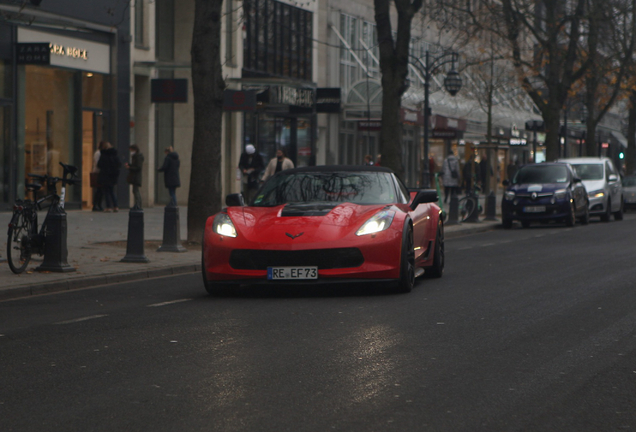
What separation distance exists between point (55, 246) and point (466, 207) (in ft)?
55.1

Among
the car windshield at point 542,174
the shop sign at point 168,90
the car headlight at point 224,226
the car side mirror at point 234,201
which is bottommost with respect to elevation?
the car headlight at point 224,226

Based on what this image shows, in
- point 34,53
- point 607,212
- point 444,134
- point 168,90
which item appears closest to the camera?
point 34,53

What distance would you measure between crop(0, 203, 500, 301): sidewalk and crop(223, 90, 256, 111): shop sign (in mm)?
8043

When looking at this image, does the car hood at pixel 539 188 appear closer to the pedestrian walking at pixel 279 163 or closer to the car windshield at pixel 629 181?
the pedestrian walking at pixel 279 163

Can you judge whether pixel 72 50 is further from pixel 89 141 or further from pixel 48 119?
pixel 89 141

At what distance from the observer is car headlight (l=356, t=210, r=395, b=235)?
1142cm

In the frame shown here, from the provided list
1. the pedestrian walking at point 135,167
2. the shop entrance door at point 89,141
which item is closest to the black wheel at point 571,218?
the pedestrian walking at point 135,167

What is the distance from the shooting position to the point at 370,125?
44.0 m

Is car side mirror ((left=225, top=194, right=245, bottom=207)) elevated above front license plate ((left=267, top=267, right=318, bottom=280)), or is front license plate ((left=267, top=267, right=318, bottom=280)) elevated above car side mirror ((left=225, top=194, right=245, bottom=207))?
car side mirror ((left=225, top=194, right=245, bottom=207))

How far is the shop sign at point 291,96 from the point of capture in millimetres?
34219

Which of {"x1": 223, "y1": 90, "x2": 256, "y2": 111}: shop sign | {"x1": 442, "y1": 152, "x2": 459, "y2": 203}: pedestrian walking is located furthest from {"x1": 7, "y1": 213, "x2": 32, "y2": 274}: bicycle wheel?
{"x1": 442, "y1": 152, "x2": 459, "y2": 203}: pedestrian walking

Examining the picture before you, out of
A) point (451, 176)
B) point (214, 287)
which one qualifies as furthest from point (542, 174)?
point (214, 287)

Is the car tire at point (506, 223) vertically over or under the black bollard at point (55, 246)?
under

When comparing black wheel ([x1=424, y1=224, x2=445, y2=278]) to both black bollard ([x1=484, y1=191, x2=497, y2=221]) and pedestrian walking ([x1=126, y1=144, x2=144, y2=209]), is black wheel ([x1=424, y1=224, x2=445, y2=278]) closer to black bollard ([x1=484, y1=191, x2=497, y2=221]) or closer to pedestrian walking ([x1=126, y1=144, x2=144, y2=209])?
pedestrian walking ([x1=126, y1=144, x2=144, y2=209])
